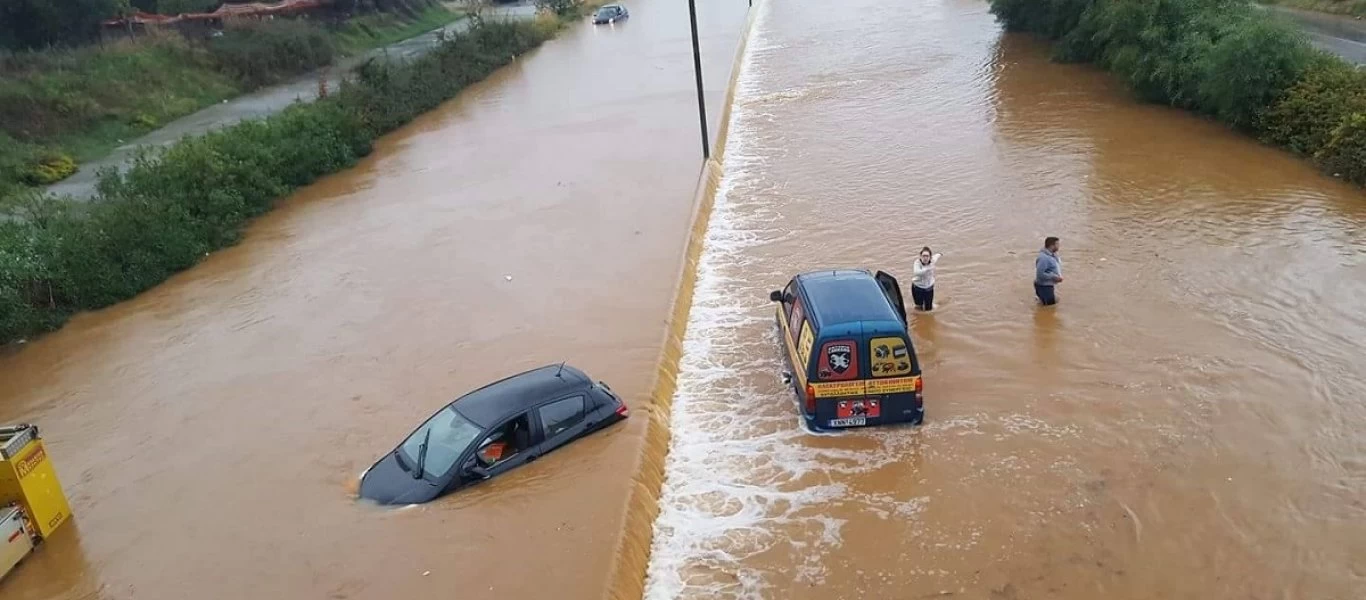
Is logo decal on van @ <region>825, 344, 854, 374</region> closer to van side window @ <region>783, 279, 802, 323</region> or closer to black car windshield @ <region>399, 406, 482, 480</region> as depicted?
van side window @ <region>783, 279, 802, 323</region>

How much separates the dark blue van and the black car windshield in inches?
157

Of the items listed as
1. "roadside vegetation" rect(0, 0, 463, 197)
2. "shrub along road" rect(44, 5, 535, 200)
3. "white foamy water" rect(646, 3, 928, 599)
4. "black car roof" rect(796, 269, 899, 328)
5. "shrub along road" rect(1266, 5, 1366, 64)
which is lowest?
"white foamy water" rect(646, 3, 928, 599)

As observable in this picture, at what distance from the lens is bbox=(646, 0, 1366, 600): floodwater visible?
9.70 m

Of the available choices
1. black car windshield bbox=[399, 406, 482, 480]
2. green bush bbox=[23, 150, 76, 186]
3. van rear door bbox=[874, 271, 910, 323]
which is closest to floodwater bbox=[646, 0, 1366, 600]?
van rear door bbox=[874, 271, 910, 323]

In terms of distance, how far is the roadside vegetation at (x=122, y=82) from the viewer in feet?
91.1

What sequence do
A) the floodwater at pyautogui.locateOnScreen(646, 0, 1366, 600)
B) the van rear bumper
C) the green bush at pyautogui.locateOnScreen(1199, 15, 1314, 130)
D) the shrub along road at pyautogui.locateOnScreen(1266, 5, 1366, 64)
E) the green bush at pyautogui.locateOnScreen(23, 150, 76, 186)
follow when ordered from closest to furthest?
the floodwater at pyautogui.locateOnScreen(646, 0, 1366, 600) → the van rear bumper → the green bush at pyautogui.locateOnScreen(1199, 15, 1314, 130) → the green bush at pyautogui.locateOnScreen(23, 150, 76, 186) → the shrub along road at pyautogui.locateOnScreen(1266, 5, 1366, 64)

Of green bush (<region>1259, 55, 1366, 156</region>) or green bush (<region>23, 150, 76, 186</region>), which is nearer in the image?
green bush (<region>1259, 55, 1366, 156</region>)

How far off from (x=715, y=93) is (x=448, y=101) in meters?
11.0

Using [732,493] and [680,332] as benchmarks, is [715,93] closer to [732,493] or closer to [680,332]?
[680,332]

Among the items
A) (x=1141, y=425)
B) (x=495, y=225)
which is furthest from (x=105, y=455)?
(x=1141, y=425)

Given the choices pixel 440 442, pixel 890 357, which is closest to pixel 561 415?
pixel 440 442

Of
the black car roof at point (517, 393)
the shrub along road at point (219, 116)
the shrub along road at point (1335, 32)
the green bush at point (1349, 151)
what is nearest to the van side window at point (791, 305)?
the black car roof at point (517, 393)

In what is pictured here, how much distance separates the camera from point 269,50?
40531mm

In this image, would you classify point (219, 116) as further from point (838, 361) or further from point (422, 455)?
point (838, 361)
